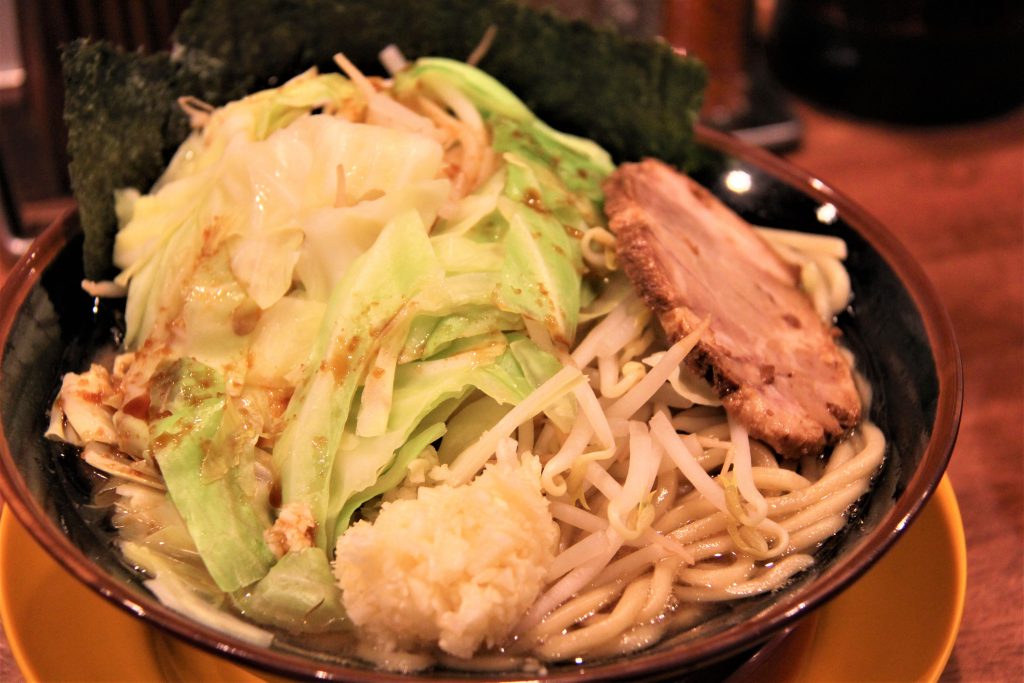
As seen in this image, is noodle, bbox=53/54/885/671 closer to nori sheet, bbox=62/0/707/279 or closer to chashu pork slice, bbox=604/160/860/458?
chashu pork slice, bbox=604/160/860/458

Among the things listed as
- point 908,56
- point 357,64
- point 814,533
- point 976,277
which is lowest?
point 976,277

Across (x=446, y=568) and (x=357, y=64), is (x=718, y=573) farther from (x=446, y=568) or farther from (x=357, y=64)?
(x=357, y=64)

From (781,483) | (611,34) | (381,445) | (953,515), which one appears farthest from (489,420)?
(611,34)

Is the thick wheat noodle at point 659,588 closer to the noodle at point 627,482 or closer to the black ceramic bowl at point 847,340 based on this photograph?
the noodle at point 627,482

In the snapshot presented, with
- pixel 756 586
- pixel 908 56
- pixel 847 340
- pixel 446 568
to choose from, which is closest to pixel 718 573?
pixel 756 586

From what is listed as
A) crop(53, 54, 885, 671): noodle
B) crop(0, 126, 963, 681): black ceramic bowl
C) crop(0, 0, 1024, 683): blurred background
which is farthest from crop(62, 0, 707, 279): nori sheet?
crop(53, 54, 885, 671): noodle

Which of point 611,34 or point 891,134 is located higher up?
point 611,34

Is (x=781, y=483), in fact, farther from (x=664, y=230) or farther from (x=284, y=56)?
(x=284, y=56)
